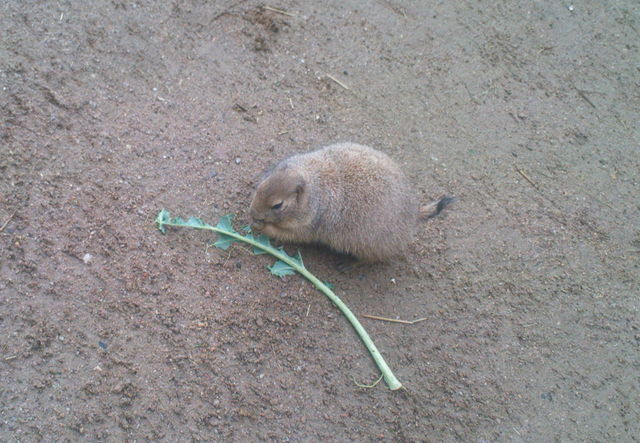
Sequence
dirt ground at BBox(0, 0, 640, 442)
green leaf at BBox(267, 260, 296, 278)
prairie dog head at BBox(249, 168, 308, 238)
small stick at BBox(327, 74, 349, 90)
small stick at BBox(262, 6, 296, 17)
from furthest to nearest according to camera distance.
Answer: small stick at BBox(262, 6, 296, 17), small stick at BBox(327, 74, 349, 90), green leaf at BBox(267, 260, 296, 278), prairie dog head at BBox(249, 168, 308, 238), dirt ground at BBox(0, 0, 640, 442)

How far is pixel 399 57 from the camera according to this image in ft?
15.6

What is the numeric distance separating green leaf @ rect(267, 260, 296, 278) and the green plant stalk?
0.09 ft

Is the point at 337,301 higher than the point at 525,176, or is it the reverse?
the point at 525,176

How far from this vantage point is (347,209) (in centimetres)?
334

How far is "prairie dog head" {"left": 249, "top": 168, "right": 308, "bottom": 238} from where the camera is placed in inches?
123

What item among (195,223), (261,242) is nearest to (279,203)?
(261,242)

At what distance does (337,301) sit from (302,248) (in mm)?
528

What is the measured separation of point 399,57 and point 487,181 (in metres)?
1.54

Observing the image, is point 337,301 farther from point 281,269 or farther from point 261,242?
point 261,242

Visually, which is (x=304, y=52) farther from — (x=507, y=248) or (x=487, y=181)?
(x=507, y=248)

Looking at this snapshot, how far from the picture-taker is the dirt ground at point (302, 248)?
279 cm

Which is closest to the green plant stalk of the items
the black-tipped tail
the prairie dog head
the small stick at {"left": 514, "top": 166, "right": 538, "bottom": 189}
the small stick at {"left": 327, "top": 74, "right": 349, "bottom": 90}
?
the prairie dog head

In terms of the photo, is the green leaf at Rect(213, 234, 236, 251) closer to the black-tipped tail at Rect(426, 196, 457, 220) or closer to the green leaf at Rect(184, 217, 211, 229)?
the green leaf at Rect(184, 217, 211, 229)

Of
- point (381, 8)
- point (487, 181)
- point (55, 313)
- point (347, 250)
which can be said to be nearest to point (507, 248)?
point (487, 181)
